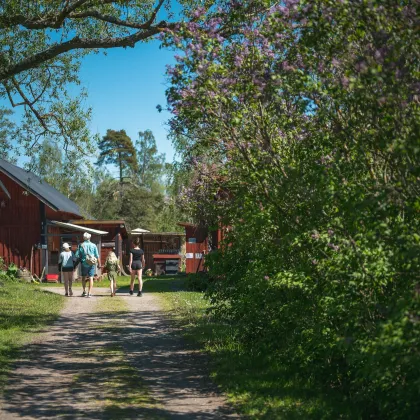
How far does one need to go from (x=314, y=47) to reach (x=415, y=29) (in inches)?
50.4

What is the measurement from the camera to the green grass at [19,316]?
489 inches

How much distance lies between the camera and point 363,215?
258 inches

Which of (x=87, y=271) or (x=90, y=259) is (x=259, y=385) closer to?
(x=87, y=271)

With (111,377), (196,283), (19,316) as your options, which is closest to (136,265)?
(196,283)

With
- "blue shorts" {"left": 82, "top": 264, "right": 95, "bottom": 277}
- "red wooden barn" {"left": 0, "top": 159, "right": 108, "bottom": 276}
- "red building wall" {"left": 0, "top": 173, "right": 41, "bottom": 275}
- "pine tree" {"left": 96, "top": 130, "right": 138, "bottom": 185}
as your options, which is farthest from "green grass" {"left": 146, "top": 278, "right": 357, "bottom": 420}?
"pine tree" {"left": 96, "top": 130, "right": 138, "bottom": 185}

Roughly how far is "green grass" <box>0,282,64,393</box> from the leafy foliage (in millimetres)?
4007

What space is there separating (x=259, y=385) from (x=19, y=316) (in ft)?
30.5

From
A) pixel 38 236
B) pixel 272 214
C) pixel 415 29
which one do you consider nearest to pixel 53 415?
pixel 272 214

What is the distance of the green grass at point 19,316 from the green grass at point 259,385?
→ 2955 mm

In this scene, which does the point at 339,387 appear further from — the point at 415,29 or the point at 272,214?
the point at 415,29

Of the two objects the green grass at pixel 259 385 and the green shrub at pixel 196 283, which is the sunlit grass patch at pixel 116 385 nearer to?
the green grass at pixel 259 385

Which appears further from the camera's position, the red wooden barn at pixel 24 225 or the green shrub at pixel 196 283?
the red wooden barn at pixel 24 225

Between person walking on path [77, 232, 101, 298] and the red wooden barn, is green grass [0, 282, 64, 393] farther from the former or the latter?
the red wooden barn

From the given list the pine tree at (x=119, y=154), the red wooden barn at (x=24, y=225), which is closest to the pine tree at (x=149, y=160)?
the pine tree at (x=119, y=154)
